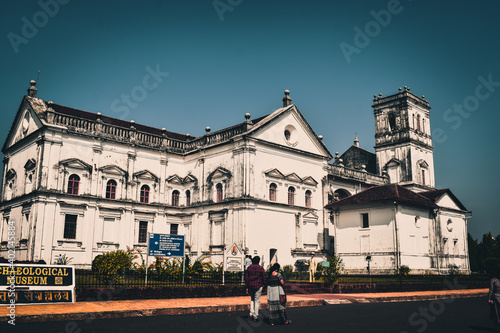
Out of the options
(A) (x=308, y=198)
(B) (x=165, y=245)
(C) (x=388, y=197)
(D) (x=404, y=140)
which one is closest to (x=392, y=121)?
(D) (x=404, y=140)

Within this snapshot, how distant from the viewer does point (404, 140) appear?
52.3 meters

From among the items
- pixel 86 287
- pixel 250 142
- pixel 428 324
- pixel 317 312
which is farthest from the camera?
pixel 250 142

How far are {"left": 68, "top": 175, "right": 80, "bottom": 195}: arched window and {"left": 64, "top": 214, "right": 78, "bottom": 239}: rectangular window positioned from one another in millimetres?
1805

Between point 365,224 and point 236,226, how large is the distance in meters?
11.2

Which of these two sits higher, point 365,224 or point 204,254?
point 365,224

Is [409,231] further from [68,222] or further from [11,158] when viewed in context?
[11,158]

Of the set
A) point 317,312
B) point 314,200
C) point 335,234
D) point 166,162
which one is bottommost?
point 317,312

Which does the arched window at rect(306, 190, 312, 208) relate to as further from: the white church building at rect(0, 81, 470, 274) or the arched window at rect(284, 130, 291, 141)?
the arched window at rect(284, 130, 291, 141)

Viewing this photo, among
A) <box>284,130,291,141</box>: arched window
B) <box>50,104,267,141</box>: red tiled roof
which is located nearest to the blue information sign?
<box>50,104,267,141</box>: red tiled roof

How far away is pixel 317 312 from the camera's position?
14.8 metres

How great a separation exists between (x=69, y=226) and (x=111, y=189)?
4264mm

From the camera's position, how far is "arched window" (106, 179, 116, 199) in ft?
113

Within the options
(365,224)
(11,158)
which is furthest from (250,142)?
(11,158)

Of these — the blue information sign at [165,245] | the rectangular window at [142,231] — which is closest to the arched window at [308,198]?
the rectangular window at [142,231]
